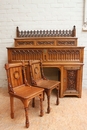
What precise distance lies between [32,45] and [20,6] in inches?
39.8

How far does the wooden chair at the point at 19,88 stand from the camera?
5.28ft

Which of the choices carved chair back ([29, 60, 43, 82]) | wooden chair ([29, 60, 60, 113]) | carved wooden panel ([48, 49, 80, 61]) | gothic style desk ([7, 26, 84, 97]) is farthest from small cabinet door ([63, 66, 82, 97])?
carved chair back ([29, 60, 43, 82])

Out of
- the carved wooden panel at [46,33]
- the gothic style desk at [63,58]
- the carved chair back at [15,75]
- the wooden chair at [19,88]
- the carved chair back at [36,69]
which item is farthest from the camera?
the carved wooden panel at [46,33]

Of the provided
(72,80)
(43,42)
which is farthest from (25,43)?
(72,80)

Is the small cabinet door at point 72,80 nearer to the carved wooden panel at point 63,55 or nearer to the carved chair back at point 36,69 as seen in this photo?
the carved wooden panel at point 63,55

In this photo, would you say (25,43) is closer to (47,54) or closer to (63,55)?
(47,54)

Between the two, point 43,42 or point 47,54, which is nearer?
point 47,54

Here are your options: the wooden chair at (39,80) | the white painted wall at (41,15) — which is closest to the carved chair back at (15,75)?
the wooden chair at (39,80)

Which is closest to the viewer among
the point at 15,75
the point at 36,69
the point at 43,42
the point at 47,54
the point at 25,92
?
the point at 25,92

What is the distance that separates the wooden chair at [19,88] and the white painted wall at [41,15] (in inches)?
54.5

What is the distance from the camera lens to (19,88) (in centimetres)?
189

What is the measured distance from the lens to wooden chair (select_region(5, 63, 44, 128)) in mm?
1610

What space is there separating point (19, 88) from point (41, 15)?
1833 millimetres

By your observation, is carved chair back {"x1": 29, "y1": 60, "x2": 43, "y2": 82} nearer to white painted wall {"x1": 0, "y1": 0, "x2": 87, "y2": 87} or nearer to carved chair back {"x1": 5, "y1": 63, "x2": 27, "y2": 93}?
carved chair back {"x1": 5, "y1": 63, "x2": 27, "y2": 93}
